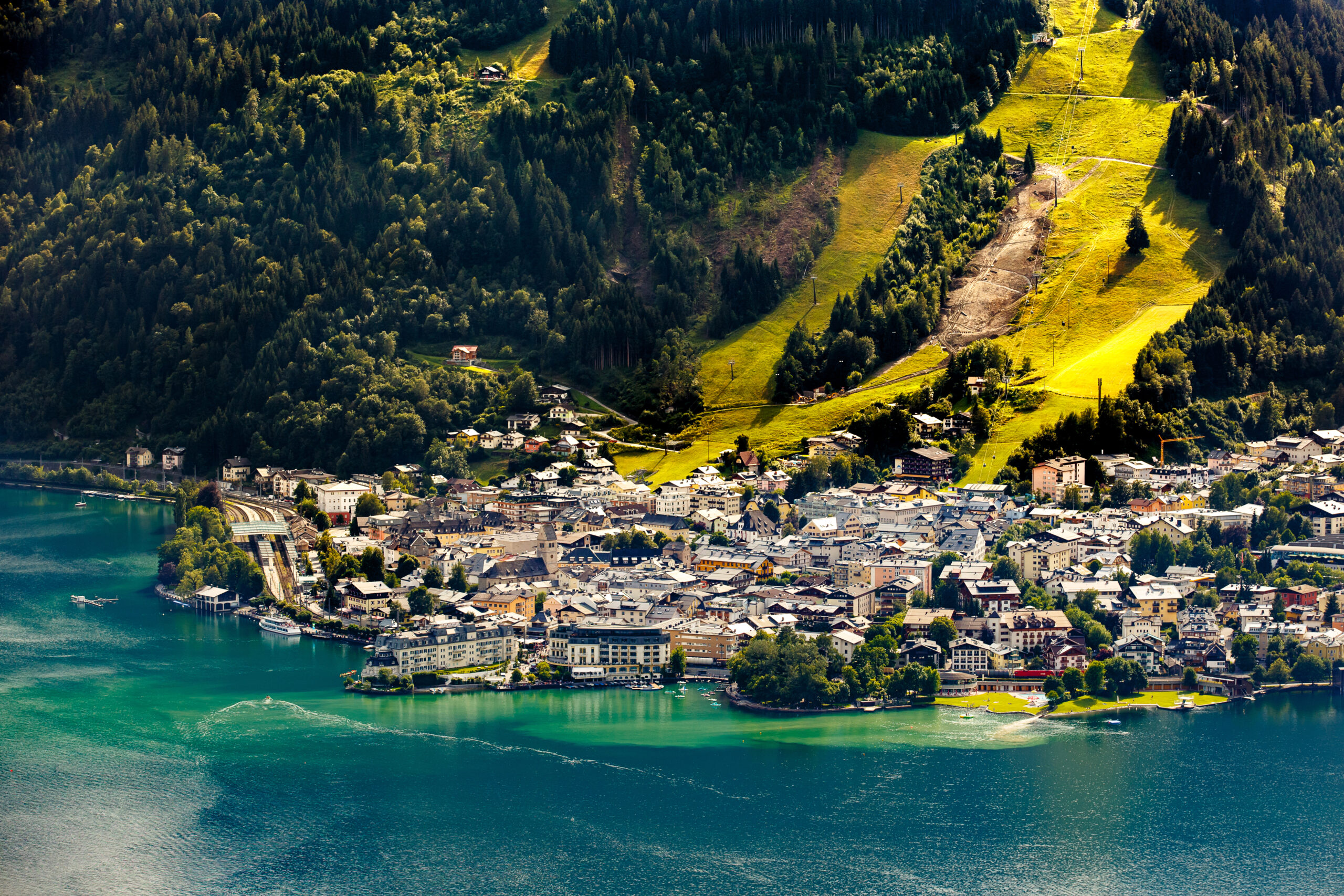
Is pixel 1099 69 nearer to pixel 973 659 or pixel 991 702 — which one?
pixel 973 659

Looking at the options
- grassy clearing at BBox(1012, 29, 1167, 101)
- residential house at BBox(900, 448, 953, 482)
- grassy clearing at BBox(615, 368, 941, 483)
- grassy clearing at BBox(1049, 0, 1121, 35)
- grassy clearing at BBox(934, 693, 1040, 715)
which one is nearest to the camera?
grassy clearing at BBox(934, 693, 1040, 715)

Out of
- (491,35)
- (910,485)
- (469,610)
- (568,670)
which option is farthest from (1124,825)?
(491,35)

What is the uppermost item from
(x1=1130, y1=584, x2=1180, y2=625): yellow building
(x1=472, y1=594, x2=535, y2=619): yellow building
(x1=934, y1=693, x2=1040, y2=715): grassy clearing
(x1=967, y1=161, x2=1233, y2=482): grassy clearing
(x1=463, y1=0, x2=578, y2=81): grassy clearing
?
(x1=463, y1=0, x2=578, y2=81): grassy clearing

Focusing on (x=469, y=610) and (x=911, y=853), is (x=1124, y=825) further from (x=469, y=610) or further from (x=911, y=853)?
(x=469, y=610)

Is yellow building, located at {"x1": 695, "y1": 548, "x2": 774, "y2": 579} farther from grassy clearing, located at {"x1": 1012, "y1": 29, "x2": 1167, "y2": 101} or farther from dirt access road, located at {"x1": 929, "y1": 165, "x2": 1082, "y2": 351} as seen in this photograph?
grassy clearing, located at {"x1": 1012, "y1": 29, "x2": 1167, "y2": 101}

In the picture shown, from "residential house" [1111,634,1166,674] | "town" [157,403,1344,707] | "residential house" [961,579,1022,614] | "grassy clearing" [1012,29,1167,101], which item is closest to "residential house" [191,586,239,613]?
"town" [157,403,1344,707]
